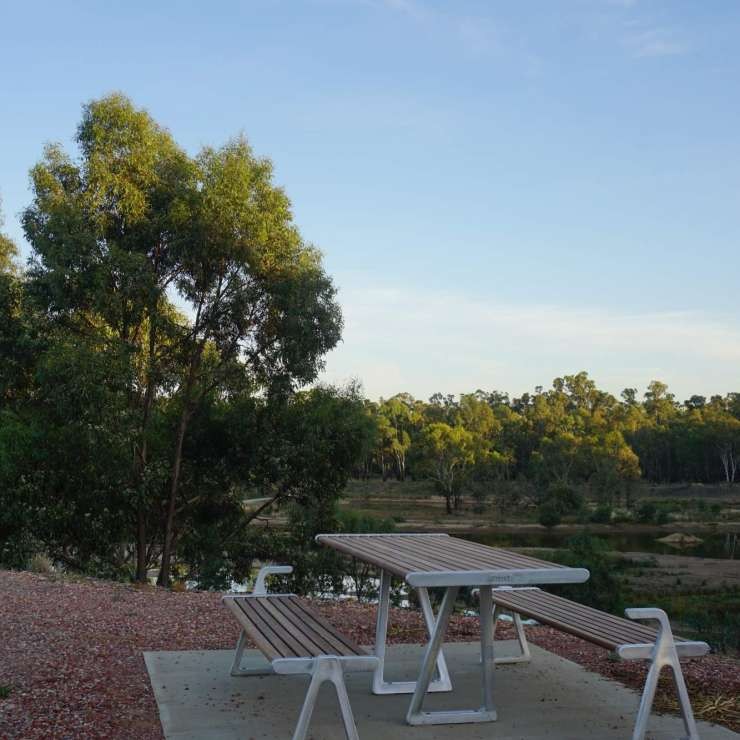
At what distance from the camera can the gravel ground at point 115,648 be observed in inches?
173

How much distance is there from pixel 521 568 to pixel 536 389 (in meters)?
99.2

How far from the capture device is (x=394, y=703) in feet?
15.9

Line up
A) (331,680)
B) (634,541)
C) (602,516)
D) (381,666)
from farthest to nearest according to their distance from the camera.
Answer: (602,516)
(634,541)
(381,666)
(331,680)

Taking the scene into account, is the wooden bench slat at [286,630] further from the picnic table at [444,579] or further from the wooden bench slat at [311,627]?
the picnic table at [444,579]

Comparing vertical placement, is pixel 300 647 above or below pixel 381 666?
above

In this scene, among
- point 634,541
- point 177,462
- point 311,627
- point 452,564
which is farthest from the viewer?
point 634,541

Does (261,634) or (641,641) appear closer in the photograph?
(641,641)

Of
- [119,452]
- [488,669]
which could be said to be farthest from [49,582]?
[488,669]

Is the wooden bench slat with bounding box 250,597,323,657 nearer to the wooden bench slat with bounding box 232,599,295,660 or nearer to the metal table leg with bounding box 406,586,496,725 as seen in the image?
the wooden bench slat with bounding box 232,599,295,660

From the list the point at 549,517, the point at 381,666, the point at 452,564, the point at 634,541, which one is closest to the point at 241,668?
the point at 381,666

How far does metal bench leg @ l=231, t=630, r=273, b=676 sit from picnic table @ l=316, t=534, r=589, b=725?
0.74 meters

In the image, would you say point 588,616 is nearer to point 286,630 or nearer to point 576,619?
point 576,619

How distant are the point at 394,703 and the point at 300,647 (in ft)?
3.74

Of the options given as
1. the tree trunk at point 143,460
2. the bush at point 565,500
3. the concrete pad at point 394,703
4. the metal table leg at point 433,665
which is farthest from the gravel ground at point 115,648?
the bush at point 565,500
